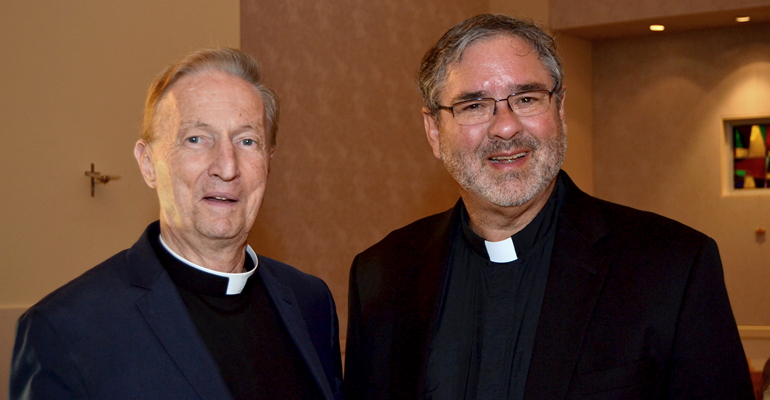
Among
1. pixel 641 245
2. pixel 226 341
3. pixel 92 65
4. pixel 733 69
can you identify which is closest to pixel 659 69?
pixel 733 69

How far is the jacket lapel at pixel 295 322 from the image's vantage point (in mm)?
2098

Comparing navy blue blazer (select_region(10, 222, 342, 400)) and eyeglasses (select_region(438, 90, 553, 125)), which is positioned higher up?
eyeglasses (select_region(438, 90, 553, 125))

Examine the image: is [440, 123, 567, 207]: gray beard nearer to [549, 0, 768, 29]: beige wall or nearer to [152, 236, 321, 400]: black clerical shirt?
[152, 236, 321, 400]: black clerical shirt

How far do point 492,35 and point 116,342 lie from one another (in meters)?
1.36

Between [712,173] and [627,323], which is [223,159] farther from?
[712,173]

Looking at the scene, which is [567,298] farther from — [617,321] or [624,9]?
[624,9]

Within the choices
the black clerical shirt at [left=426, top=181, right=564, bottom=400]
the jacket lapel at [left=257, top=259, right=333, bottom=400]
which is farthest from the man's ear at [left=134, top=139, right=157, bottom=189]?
the black clerical shirt at [left=426, top=181, right=564, bottom=400]

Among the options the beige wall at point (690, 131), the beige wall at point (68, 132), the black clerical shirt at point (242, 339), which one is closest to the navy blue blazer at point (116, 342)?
the black clerical shirt at point (242, 339)

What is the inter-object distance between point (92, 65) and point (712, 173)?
7.25 metres

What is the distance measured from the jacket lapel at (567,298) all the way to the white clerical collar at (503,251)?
0.49 ft

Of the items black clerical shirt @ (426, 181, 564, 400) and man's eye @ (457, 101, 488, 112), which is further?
man's eye @ (457, 101, 488, 112)

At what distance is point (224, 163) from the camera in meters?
1.90

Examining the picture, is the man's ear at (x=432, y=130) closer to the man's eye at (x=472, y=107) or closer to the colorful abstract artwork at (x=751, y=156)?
the man's eye at (x=472, y=107)

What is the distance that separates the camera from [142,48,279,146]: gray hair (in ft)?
6.46
